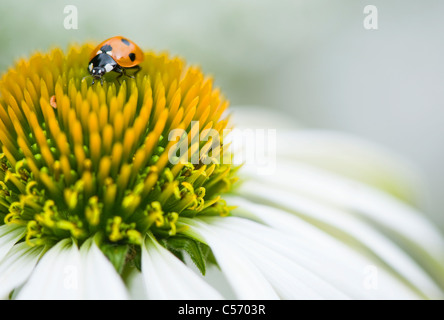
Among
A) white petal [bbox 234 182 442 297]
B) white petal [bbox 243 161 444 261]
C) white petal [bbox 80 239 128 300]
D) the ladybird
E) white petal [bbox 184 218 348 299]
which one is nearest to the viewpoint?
white petal [bbox 80 239 128 300]

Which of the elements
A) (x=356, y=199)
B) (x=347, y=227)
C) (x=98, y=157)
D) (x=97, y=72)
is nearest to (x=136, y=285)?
(x=98, y=157)

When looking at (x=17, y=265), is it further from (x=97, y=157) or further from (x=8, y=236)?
(x=97, y=157)

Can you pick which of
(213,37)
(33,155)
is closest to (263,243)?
(33,155)

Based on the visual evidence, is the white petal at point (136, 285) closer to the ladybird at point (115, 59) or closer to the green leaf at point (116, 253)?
the green leaf at point (116, 253)

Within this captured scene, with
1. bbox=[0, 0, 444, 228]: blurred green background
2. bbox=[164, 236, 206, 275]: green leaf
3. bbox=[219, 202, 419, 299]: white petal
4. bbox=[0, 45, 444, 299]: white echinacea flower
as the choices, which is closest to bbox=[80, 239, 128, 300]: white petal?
bbox=[0, 45, 444, 299]: white echinacea flower

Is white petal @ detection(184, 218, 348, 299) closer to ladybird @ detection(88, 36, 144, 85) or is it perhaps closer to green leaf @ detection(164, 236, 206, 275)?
green leaf @ detection(164, 236, 206, 275)

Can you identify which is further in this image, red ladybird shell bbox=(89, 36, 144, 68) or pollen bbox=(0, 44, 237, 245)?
red ladybird shell bbox=(89, 36, 144, 68)
